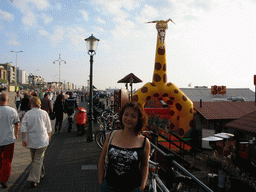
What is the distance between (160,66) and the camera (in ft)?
47.2

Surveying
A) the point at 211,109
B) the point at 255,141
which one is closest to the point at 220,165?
the point at 255,141

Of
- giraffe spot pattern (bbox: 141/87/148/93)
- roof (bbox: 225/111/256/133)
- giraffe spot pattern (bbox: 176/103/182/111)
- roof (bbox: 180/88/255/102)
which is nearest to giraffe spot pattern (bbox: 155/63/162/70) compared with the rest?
giraffe spot pattern (bbox: 141/87/148/93)

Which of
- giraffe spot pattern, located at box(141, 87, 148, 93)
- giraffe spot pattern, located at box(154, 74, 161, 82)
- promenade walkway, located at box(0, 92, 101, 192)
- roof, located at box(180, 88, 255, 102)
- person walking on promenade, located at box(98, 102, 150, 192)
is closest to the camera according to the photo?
person walking on promenade, located at box(98, 102, 150, 192)

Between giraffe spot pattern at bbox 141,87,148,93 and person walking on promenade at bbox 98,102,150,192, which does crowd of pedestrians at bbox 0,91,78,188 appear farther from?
giraffe spot pattern at bbox 141,87,148,93

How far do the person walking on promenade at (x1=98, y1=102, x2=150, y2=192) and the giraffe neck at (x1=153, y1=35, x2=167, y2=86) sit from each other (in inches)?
462

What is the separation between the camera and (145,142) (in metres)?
2.29

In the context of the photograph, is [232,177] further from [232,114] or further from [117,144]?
[232,114]

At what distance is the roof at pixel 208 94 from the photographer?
2930cm

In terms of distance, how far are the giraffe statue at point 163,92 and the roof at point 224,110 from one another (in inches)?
51.5

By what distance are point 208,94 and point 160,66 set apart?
19219mm

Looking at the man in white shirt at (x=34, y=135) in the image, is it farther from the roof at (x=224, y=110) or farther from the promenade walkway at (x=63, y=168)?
the roof at (x=224, y=110)

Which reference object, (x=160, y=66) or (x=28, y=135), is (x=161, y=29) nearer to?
(x=160, y=66)

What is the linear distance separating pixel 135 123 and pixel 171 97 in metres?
12.0

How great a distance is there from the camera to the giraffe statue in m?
13.7
